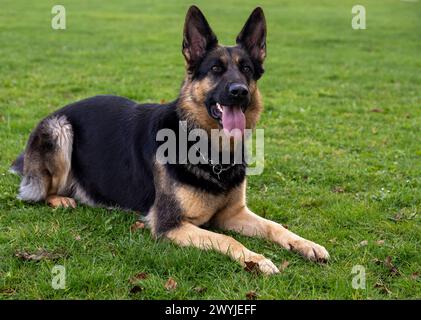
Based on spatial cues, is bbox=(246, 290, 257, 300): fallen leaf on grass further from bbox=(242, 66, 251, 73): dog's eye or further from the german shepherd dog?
bbox=(242, 66, 251, 73): dog's eye

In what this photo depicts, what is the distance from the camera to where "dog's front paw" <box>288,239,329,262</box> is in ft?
15.8

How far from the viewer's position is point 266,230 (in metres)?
5.30

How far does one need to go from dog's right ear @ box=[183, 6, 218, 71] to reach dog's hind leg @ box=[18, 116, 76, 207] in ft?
5.57

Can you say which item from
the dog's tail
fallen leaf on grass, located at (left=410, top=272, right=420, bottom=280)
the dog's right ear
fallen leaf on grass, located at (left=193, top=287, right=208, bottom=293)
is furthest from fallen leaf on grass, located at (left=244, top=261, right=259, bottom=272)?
the dog's tail

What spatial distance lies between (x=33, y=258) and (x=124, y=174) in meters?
1.54

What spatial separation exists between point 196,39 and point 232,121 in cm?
93

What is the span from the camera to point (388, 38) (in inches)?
861

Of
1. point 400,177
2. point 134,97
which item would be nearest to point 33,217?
point 400,177

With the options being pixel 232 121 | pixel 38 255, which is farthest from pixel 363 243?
pixel 38 255

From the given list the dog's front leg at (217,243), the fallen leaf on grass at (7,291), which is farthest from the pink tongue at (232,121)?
the fallen leaf on grass at (7,291)

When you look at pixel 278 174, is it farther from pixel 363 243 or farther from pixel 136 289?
pixel 136 289

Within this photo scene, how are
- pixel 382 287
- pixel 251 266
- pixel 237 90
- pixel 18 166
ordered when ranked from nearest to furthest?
1. pixel 382 287
2. pixel 251 266
3. pixel 237 90
4. pixel 18 166

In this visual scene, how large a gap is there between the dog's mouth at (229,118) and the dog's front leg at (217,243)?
3.21 feet

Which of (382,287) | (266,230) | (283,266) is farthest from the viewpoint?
(266,230)
